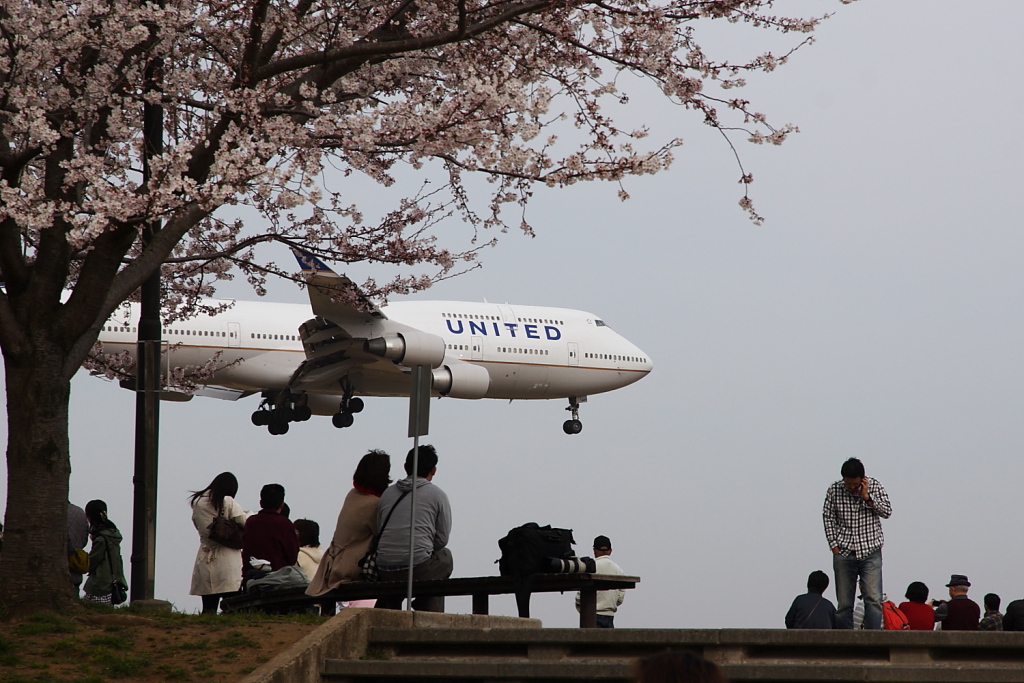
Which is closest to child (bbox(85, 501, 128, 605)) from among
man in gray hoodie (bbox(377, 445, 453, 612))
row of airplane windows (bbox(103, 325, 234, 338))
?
man in gray hoodie (bbox(377, 445, 453, 612))

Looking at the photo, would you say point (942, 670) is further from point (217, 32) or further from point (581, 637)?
point (217, 32)

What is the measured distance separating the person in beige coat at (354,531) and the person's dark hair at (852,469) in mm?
3821

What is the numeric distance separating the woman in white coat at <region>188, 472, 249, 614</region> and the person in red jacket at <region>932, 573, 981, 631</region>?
678 cm

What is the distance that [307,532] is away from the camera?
12.3 metres

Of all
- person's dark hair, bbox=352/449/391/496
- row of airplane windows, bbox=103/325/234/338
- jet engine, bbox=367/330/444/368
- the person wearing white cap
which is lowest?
the person wearing white cap

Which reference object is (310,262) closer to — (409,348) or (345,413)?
(409,348)

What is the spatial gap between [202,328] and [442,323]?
6567 mm

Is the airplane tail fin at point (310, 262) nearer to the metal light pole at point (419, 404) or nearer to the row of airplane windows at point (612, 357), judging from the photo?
the metal light pole at point (419, 404)

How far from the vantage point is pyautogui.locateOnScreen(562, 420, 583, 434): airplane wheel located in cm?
3809

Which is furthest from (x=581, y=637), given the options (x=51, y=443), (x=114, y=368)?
(x=114, y=368)

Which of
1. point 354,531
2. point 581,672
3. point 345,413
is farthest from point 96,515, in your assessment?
point 345,413

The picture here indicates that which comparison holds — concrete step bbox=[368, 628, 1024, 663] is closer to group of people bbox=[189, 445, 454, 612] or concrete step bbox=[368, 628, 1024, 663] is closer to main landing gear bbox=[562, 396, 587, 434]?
group of people bbox=[189, 445, 454, 612]

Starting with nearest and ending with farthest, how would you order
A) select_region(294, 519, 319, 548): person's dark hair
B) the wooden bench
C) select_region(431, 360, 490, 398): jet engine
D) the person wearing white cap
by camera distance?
the wooden bench → select_region(294, 519, 319, 548): person's dark hair → the person wearing white cap → select_region(431, 360, 490, 398): jet engine

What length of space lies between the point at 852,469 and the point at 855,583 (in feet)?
3.15
